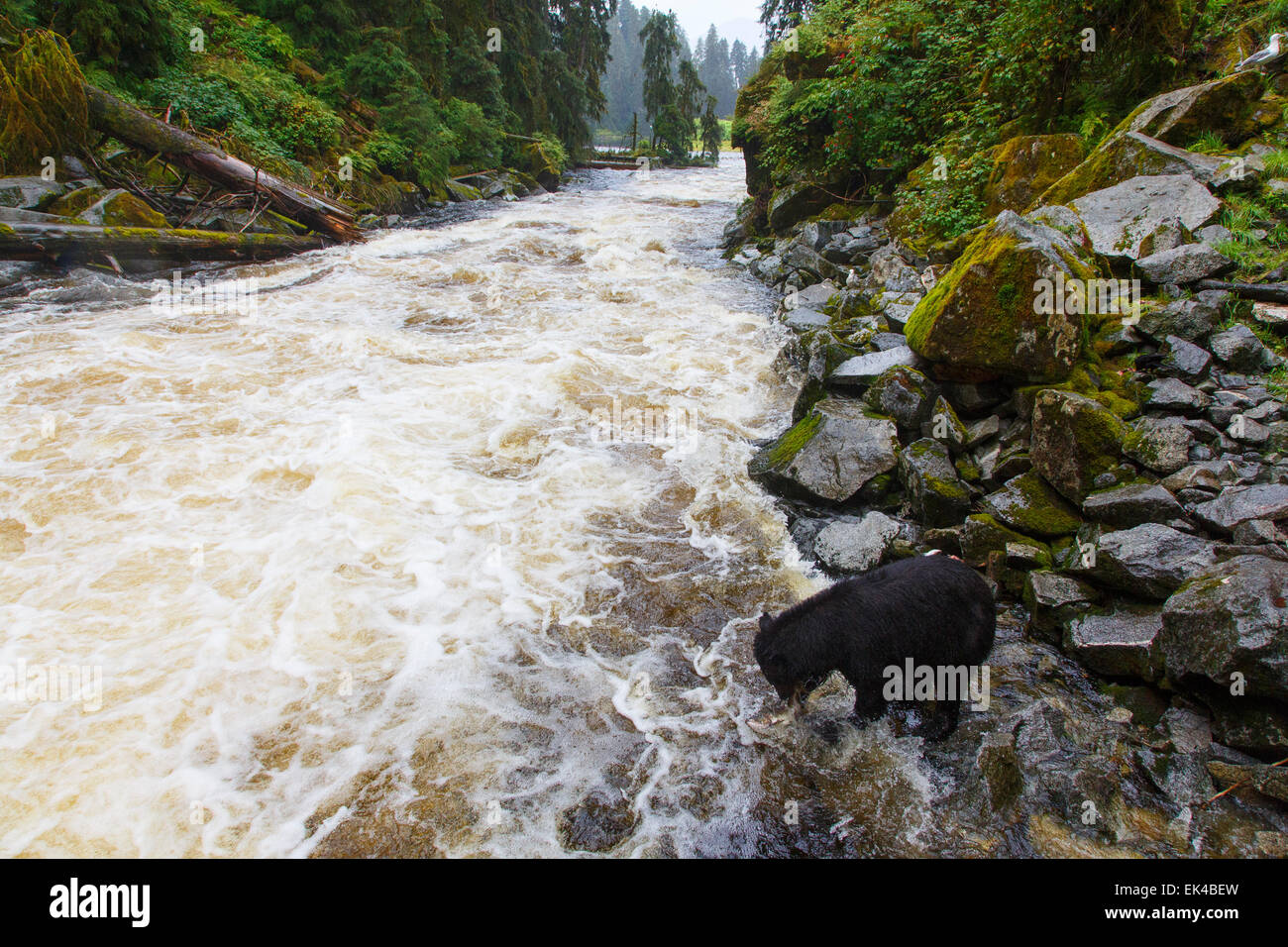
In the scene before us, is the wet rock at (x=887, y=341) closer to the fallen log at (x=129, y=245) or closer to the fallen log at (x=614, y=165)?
the fallen log at (x=129, y=245)

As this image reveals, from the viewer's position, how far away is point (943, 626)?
3.70 meters

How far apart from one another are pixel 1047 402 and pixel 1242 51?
7.29 metres

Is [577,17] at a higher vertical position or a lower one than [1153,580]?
higher

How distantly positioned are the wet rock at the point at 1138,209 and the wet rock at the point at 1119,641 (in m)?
4.15

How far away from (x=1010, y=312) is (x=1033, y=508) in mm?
1882

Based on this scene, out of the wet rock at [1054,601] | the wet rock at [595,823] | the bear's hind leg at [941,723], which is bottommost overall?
the wet rock at [595,823]

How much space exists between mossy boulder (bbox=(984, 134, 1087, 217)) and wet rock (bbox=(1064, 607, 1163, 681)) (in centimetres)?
717

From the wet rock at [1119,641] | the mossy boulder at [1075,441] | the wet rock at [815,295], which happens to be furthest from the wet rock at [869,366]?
the wet rock at [815,295]

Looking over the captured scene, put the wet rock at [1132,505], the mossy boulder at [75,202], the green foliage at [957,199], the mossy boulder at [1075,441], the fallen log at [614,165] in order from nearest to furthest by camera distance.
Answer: the wet rock at [1132,505]
the mossy boulder at [1075,441]
the green foliage at [957,199]
the mossy boulder at [75,202]
the fallen log at [614,165]

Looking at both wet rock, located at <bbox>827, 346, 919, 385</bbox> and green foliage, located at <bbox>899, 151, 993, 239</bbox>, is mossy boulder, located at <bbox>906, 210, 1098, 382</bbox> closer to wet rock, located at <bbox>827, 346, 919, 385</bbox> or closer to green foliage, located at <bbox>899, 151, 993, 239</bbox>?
wet rock, located at <bbox>827, 346, 919, 385</bbox>

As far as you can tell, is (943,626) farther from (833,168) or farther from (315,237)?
(315,237)

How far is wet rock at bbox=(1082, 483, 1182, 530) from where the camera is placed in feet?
13.5

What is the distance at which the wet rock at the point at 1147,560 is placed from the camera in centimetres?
379
